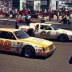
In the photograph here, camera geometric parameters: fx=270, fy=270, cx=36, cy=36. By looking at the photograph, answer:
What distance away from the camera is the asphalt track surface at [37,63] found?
39.8ft

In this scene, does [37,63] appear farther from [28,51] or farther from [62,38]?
[62,38]

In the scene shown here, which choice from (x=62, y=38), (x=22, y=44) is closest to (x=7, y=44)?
(x=22, y=44)

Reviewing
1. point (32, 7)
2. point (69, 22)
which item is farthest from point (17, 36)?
point (32, 7)

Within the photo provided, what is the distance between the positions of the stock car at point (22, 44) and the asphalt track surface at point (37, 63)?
0.35m

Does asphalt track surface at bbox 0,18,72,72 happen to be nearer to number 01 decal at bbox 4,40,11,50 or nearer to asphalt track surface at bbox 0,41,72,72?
asphalt track surface at bbox 0,41,72,72

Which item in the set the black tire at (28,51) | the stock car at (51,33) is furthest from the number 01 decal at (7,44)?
→ the stock car at (51,33)

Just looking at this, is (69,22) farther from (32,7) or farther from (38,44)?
(32,7)

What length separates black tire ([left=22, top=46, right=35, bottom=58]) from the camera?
14.2 metres

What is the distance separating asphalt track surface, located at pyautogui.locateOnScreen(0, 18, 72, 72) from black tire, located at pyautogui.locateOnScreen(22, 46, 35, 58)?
0.27 m

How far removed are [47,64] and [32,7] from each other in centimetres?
5112

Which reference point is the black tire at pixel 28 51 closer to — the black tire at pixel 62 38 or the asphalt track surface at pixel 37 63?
the asphalt track surface at pixel 37 63

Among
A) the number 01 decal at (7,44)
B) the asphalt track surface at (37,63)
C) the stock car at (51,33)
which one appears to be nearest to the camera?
the asphalt track surface at (37,63)

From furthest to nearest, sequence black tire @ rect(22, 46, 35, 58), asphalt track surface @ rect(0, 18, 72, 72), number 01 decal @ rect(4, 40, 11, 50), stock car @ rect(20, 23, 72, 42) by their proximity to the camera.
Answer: stock car @ rect(20, 23, 72, 42), number 01 decal @ rect(4, 40, 11, 50), black tire @ rect(22, 46, 35, 58), asphalt track surface @ rect(0, 18, 72, 72)

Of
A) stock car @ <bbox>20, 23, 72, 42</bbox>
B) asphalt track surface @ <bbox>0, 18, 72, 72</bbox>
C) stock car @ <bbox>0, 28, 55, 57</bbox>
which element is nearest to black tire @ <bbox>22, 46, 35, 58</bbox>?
stock car @ <bbox>0, 28, 55, 57</bbox>
